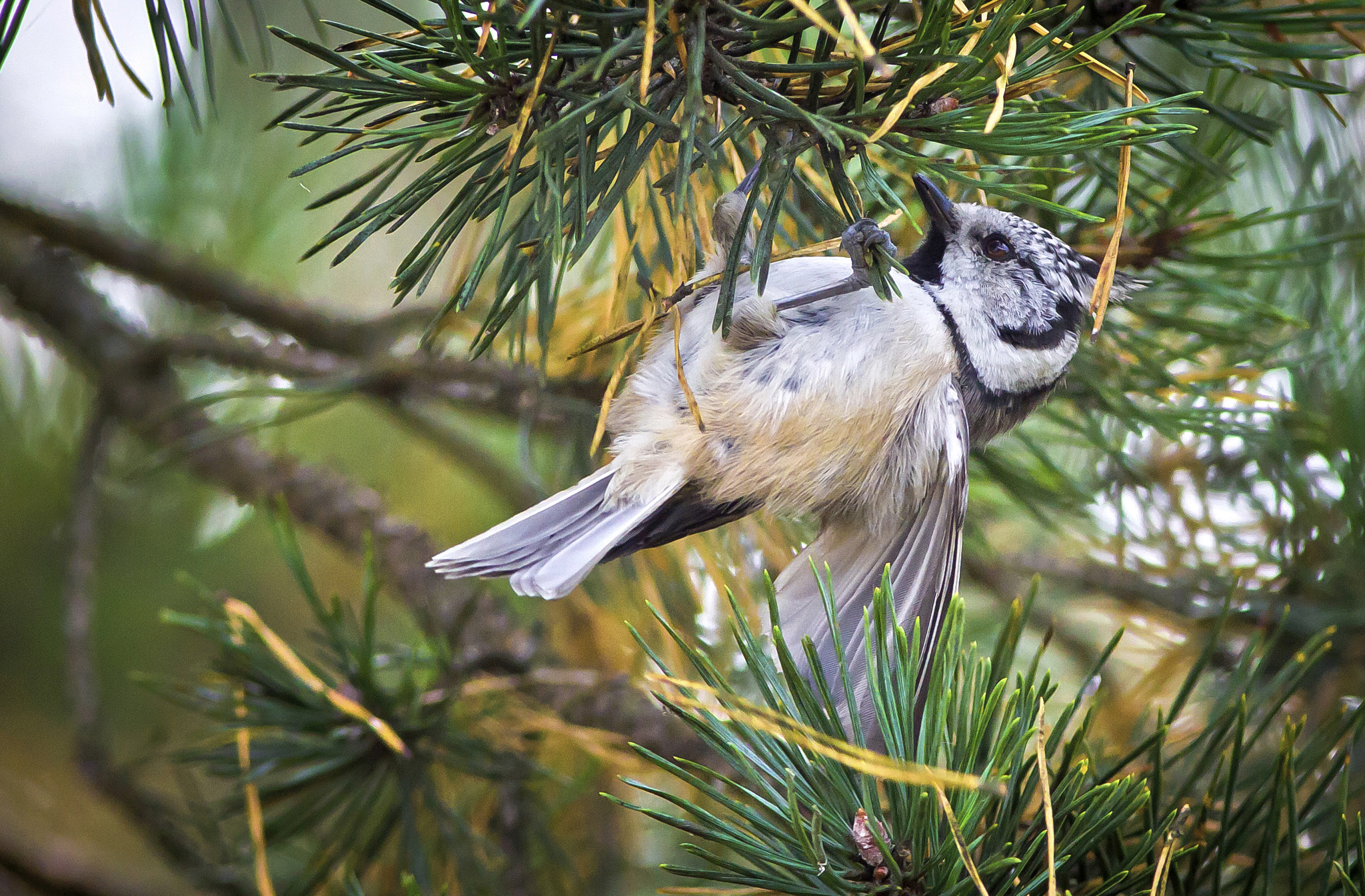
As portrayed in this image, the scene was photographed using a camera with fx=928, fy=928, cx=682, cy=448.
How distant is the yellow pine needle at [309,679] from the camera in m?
0.69

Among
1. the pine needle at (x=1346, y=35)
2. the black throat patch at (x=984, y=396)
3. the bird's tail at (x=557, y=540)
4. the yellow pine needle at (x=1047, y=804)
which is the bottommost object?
the yellow pine needle at (x=1047, y=804)

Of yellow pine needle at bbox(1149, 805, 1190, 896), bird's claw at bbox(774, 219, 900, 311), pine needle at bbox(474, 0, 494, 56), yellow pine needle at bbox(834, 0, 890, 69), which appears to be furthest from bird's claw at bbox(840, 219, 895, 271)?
yellow pine needle at bbox(1149, 805, 1190, 896)

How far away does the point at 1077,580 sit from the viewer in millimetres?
1068

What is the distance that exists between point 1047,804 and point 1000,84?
0.36 m

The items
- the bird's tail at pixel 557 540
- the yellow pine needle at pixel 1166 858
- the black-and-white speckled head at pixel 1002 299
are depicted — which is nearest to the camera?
the yellow pine needle at pixel 1166 858

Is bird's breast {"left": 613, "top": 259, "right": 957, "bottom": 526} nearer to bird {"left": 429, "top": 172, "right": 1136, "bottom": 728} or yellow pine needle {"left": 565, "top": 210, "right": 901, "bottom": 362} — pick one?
bird {"left": 429, "top": 172, "right": 1136, "bottom": 728}

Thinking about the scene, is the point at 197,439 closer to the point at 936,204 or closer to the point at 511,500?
the point at 511,500

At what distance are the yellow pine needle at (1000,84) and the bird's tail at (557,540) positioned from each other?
396 mm

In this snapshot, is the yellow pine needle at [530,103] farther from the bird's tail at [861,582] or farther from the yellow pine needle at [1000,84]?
the bird's tail at [861,582]

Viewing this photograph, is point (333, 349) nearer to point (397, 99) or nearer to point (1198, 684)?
point (397, 99)

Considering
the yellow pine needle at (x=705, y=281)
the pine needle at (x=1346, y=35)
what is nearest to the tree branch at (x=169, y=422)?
the yellow pine needle at (x=705, y=281)

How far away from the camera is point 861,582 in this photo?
2.72 ft

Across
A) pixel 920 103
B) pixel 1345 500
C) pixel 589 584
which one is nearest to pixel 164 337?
pixel 589 584

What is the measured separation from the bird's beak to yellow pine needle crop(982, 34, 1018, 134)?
218 millimetres
